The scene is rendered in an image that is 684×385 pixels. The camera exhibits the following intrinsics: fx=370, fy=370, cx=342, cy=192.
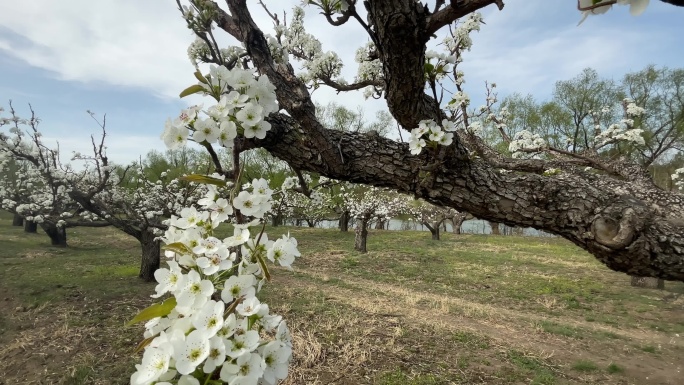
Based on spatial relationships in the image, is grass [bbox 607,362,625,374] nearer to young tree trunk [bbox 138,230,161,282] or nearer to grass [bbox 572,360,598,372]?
grass [bbox 572,360,598,372]

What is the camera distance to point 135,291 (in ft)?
20.6

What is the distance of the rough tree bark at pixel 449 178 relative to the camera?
1976 millimetres

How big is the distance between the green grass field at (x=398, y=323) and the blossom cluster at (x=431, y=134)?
8.57 ft

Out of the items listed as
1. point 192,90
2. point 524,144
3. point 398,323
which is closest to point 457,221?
point 524,144

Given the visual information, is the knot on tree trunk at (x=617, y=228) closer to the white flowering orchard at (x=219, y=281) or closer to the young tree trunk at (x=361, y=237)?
the white flowering orchard at (x=219, y=281)

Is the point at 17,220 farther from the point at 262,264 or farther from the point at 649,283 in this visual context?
the point at 649,283

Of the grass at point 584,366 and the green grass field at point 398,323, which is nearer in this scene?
the green grass field at point 398,323

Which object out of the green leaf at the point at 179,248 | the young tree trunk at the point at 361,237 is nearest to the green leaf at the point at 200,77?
the green leaf at the point at 179,248

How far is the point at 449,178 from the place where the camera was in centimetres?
225

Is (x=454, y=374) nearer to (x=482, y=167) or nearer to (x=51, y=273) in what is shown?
(x=482, y=167)

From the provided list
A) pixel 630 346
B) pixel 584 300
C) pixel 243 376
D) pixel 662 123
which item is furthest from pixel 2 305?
pixel 662 123

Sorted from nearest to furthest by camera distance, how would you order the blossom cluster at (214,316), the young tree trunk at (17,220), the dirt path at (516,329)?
1. the blossom cluster at (214,316)
2. the dirt path at (516,329)
3. the young tree trunk at (17,220)

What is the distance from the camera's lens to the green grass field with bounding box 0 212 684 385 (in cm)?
387

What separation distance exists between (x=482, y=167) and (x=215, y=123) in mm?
1757
